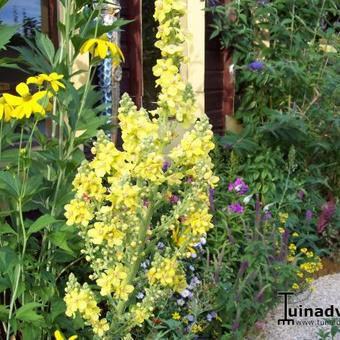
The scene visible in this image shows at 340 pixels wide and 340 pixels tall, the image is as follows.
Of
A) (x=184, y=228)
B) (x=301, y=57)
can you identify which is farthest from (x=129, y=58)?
(x=184, y=228)

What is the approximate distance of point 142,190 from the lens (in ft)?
6.02

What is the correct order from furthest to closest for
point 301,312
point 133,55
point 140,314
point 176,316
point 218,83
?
point 218,83
point 133,55
point 301,312
point 176,316
point 140,314

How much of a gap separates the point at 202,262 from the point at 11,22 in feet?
5.53

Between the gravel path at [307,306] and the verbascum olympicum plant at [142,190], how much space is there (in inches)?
59.5

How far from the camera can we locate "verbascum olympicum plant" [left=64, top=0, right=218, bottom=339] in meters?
1.79

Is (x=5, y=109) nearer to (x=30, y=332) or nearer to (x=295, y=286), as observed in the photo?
(x=30, y=332)

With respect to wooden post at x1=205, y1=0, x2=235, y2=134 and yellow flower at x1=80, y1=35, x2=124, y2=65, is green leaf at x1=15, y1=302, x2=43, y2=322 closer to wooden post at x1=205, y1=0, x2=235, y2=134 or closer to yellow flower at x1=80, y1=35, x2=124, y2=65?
yellow flower at x1=80, y1=35, x2=124, y2=65

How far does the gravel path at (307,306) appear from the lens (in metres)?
3.31

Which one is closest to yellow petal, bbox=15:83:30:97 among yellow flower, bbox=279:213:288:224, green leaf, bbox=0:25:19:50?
green leaf, bbox=0:25:19:50

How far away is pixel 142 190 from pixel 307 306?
2160 millimetres

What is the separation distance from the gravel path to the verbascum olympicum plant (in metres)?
1.51

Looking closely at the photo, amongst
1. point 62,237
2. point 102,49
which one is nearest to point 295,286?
point 62,237

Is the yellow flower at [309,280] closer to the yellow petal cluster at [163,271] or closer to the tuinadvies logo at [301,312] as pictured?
the tuinadvies logo at [301,312]

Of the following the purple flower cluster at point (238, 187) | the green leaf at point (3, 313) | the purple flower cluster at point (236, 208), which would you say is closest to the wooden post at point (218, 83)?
the purple flower cluster at point (238, 187)
